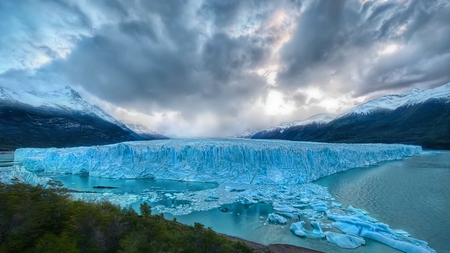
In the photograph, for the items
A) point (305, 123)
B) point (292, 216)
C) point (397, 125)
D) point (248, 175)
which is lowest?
point (292, 216)

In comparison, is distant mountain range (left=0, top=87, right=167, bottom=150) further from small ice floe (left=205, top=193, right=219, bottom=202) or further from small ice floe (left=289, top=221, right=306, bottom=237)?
small ice floe (left=289, top=221, right=306, bottom=237)

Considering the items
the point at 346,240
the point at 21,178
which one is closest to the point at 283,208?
the point at 346,240

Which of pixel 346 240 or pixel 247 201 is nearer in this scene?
pixel 346 240

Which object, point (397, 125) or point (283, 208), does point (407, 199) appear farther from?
point (397, 125)

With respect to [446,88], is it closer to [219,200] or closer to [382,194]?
[382,194]

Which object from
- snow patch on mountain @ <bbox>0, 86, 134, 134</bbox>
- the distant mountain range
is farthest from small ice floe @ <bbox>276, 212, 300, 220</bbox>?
snow patch on mountain @ <bbox>0, 86, 134, 134</bbox>

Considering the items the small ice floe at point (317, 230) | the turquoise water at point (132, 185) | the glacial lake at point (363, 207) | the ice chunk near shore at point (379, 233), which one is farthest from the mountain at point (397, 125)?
the small ice floe at point (317, 230)
